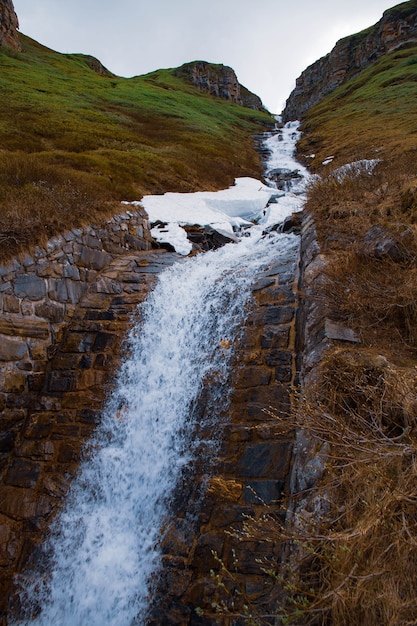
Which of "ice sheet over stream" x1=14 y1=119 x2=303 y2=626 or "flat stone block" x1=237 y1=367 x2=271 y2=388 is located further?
"flat stone block" x1=237 y1=367 x2=271 y2=388

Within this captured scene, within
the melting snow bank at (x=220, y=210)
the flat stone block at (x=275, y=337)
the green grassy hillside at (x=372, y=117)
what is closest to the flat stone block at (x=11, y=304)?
the flat stone block at (x=275, y=337)

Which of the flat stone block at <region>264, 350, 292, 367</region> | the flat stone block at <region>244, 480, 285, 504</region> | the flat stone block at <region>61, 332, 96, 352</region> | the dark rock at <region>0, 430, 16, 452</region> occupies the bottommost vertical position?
the dark rock at <region>0, 430, 16, 452</region>

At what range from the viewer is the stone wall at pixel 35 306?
5.58 m

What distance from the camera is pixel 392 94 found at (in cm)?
3017

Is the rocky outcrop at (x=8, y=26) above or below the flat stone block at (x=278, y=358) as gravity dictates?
above

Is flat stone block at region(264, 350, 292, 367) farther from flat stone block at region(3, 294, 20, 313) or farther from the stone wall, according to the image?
flat stone block at region(3, 294, 20, 313)

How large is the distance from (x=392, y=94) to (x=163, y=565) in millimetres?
36691

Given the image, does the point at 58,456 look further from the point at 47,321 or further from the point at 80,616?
the point at 47,321

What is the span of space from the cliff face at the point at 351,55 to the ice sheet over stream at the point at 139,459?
46.1 meters

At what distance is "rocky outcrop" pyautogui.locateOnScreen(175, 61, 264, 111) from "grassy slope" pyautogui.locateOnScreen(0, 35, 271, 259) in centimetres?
1889

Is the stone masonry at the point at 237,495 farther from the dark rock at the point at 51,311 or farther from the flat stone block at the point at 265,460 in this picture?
the dark rock at the point at 51,311

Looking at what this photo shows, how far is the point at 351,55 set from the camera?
50531 millimetres

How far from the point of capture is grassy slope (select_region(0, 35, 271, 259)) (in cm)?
783

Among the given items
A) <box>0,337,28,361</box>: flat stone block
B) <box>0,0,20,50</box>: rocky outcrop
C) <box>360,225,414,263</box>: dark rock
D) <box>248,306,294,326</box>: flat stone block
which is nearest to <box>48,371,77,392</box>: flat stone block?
<box>0,337,28,361</box>: flat stone block
